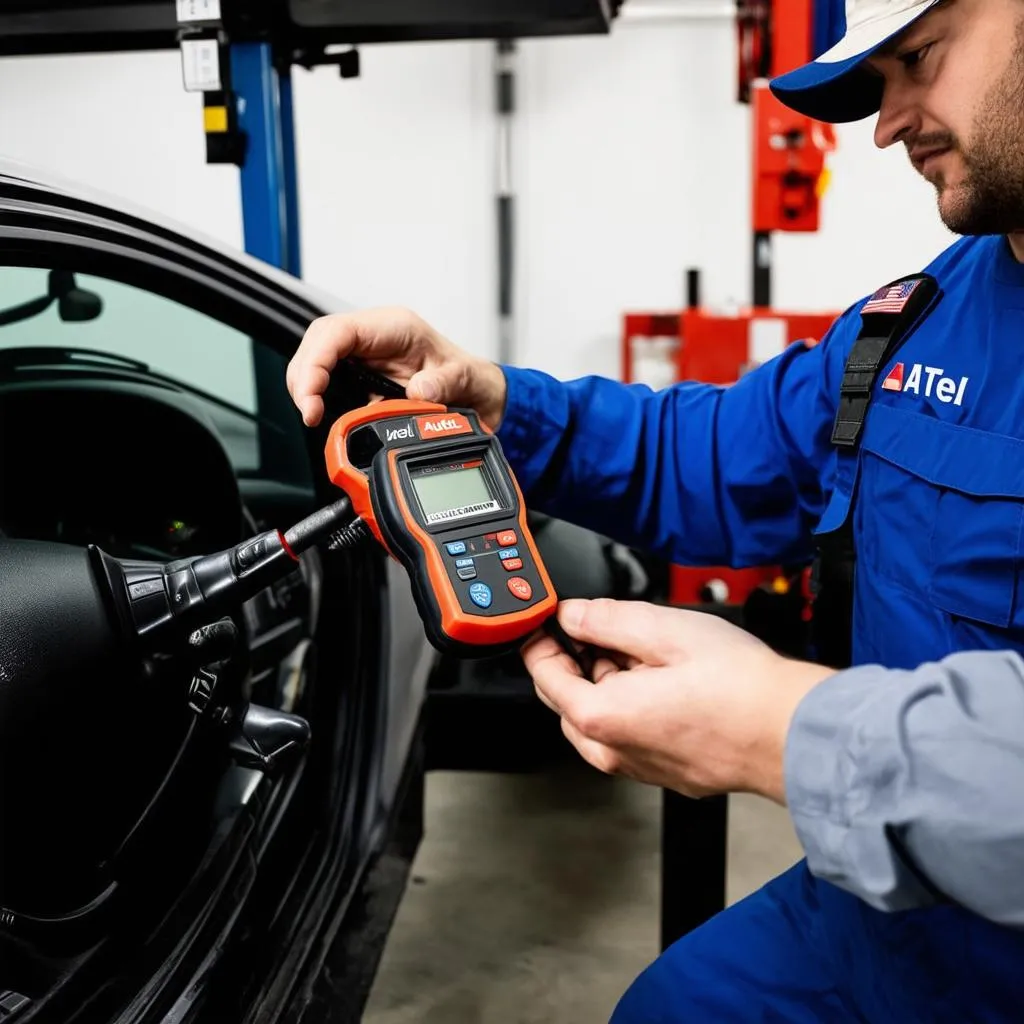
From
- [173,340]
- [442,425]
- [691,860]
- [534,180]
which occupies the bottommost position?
[691,860]

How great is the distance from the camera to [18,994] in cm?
87

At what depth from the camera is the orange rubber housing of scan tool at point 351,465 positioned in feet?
2.72

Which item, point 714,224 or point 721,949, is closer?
point 721,949

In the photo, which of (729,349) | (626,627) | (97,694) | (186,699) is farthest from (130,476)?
(729,349)

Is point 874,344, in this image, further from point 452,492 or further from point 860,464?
point 452,492

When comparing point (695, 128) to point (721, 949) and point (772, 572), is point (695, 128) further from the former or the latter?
point (721, 949)

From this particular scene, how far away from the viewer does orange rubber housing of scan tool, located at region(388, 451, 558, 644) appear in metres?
0.76

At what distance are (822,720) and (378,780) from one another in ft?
2.63

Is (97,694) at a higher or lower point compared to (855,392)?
lower

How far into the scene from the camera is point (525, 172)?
436cm

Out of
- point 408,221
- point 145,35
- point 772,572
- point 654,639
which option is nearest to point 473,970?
point 654,639

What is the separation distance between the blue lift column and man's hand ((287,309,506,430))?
48.7 inches

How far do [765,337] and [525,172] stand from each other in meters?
1.84

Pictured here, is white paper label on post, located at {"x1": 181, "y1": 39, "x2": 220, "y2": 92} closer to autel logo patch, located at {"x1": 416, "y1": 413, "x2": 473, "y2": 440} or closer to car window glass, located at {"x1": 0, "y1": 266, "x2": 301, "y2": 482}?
car window glass, located at {"x1": 0, "y1": 266, "x2": 301, "y2": 482}
